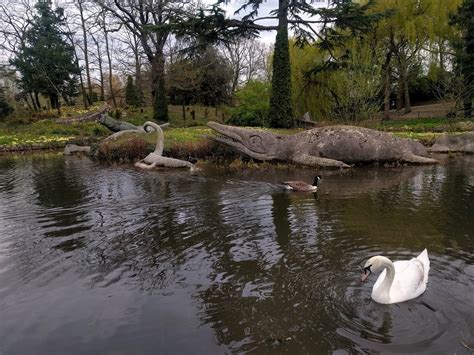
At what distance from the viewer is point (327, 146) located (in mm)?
14836

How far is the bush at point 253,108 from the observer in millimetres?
25547

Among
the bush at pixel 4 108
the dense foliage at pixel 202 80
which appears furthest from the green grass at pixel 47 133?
the dense foliage at pixel 202 80

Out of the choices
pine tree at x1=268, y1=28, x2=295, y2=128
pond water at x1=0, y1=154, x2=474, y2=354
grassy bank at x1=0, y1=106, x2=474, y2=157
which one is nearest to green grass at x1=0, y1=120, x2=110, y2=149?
grassy bank at x1=0, y1=106, x2=474, y2=157

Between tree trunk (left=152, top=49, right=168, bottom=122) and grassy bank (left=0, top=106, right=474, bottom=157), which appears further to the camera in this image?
tree trunk (left=152, top=49, right=168, bottom=122)

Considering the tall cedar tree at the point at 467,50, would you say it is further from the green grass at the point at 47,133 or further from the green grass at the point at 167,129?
the green grass at the point at 47,133

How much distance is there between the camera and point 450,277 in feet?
17.6

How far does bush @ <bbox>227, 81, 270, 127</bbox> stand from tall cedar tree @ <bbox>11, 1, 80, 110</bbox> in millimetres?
19599

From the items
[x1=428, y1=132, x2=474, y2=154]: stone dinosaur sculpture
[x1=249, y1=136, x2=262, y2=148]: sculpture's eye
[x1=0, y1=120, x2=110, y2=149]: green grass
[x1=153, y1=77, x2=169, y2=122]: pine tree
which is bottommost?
[x1=428, y1=132, x2=474, y2=154]: stone dinosaur sculpture

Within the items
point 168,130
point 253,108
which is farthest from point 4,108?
point 253,108

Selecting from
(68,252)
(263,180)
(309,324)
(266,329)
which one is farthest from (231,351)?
(263,180)

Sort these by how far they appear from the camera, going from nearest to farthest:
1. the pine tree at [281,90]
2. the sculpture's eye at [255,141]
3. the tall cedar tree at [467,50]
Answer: the sculpture's eye at [255,141] < the pine tree at [281,90] < the tall cedar tree at [467,50]

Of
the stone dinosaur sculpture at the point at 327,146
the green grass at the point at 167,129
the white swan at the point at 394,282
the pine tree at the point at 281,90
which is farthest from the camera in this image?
the pine tree at the point at 281,90

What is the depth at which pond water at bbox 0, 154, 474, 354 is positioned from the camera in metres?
4.19

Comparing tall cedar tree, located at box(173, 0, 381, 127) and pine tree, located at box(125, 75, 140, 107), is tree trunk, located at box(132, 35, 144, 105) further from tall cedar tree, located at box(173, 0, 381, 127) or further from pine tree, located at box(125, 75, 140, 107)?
tall cedar tree, located at box(173, 0, 381, 127)
